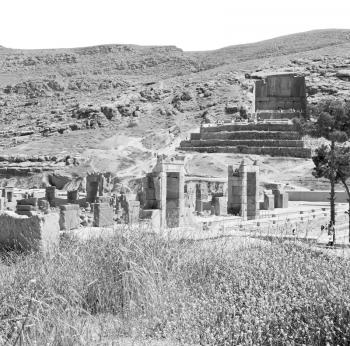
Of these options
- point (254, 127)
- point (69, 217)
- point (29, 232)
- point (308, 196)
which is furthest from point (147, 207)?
point (254, 127)

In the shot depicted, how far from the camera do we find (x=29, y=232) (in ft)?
31.5

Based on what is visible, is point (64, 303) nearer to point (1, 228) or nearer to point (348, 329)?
point (348, 329)

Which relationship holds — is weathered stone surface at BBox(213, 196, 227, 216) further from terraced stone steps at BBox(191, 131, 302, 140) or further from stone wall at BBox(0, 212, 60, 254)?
terraced stone steps at BBox(191, 131, 302, 140)

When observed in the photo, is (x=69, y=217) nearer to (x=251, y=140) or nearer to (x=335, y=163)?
(x=335, y=163)

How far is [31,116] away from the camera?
9338cm

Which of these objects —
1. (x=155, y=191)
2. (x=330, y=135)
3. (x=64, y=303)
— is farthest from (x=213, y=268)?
(x=330, y=135)

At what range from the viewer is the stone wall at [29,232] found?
9430 millimetres

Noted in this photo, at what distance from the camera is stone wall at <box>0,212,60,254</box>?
371 inches

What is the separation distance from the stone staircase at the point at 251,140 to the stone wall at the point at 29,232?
45.1 metres

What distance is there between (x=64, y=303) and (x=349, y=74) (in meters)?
74.0

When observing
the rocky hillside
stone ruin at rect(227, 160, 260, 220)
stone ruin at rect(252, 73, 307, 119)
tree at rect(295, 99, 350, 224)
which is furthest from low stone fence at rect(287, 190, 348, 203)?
stone ruin at rect(252, 73, 307, 119)

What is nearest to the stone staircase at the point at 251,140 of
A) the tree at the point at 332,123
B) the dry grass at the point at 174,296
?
the tree at the point at 332,123

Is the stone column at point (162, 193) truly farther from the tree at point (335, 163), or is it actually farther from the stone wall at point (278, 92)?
the stone wall at point (278, 92)

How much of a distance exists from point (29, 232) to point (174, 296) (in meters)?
3.90
